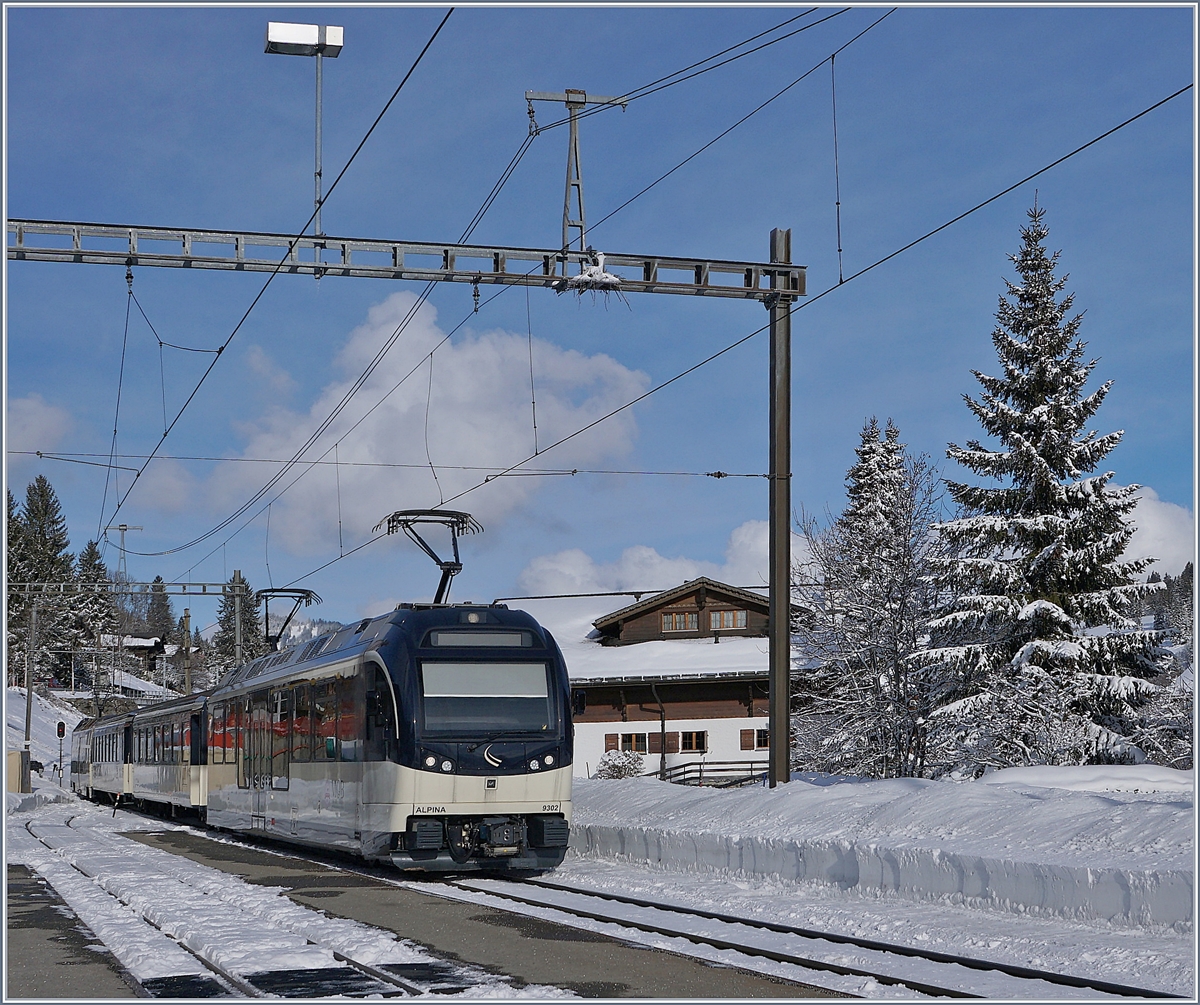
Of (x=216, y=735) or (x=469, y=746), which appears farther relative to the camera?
(x=216, y=735)

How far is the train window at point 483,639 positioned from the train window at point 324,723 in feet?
9.47

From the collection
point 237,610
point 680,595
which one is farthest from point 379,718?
point 680,595

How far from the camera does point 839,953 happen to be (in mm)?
10391

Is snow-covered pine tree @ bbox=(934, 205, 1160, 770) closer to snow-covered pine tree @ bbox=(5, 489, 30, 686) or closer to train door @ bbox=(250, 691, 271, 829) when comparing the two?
train door @ bbox=(250, 691, 271, 829)

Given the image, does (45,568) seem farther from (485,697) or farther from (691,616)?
(485,697)

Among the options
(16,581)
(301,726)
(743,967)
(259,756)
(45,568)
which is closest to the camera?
(743,967)

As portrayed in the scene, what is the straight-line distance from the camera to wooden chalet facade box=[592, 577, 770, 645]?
55719mm

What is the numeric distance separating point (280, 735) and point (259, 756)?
2043mm

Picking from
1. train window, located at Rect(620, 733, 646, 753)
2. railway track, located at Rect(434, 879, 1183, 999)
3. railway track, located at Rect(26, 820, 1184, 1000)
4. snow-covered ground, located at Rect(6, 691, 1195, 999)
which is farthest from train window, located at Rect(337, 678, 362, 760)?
train window, located at Rect(620, 733, 646, 753)

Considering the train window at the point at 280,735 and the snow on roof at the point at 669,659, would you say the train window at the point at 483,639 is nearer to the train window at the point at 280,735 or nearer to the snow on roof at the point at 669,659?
the train window at the point at 280,735

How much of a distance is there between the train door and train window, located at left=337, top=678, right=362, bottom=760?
5.37 metres

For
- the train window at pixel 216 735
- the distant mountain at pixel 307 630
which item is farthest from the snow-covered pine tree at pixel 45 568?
the train window at pixel 216 735

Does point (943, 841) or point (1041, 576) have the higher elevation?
point (1041, 576)

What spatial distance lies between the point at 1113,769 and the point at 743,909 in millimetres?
10894
